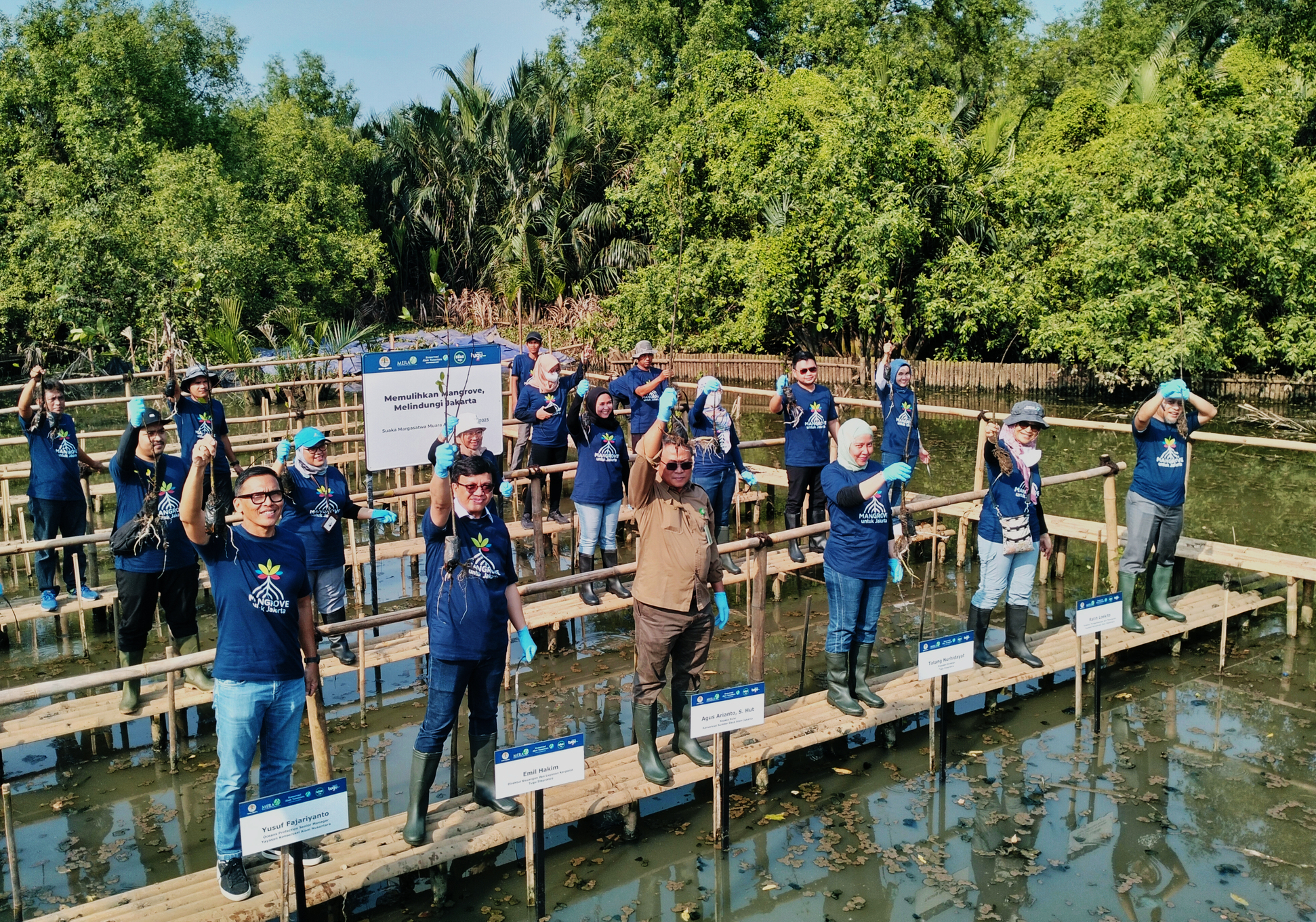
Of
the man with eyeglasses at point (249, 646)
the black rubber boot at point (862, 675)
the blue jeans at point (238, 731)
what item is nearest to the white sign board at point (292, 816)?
the blue jeans at point (238, 731)

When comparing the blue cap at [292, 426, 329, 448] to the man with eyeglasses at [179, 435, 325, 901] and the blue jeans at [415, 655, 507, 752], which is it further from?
the blue jeans at [415, 655, 507, 752]

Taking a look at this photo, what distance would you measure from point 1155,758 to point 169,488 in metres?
6.24

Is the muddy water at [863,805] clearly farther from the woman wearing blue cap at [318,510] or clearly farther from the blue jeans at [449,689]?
the woman wearing blue cap at [318,510]

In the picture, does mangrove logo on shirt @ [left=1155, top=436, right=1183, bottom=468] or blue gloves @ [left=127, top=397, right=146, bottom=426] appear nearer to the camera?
blue gloves @ [left=127, top=397, right=146, bottom=426]

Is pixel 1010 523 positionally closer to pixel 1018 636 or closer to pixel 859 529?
pixel 1018 636

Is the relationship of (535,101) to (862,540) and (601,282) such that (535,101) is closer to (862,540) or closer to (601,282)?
(601,282)

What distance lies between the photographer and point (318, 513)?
7031 millimetres

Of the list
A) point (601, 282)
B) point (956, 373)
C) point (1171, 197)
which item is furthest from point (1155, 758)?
point (601, 282)

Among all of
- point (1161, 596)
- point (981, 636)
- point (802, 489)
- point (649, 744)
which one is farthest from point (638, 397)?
point (1161, 596)

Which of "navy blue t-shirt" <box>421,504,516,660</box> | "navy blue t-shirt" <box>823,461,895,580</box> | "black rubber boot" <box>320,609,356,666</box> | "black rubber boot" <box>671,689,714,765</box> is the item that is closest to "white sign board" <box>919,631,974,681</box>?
"navy blue t-shirt" <box>823,461,895,580</box>

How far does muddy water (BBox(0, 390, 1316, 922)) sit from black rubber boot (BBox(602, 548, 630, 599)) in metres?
0.60

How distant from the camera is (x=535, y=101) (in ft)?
108

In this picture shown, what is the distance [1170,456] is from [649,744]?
466 centimetres

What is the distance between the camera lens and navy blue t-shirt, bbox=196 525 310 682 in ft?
15.5
